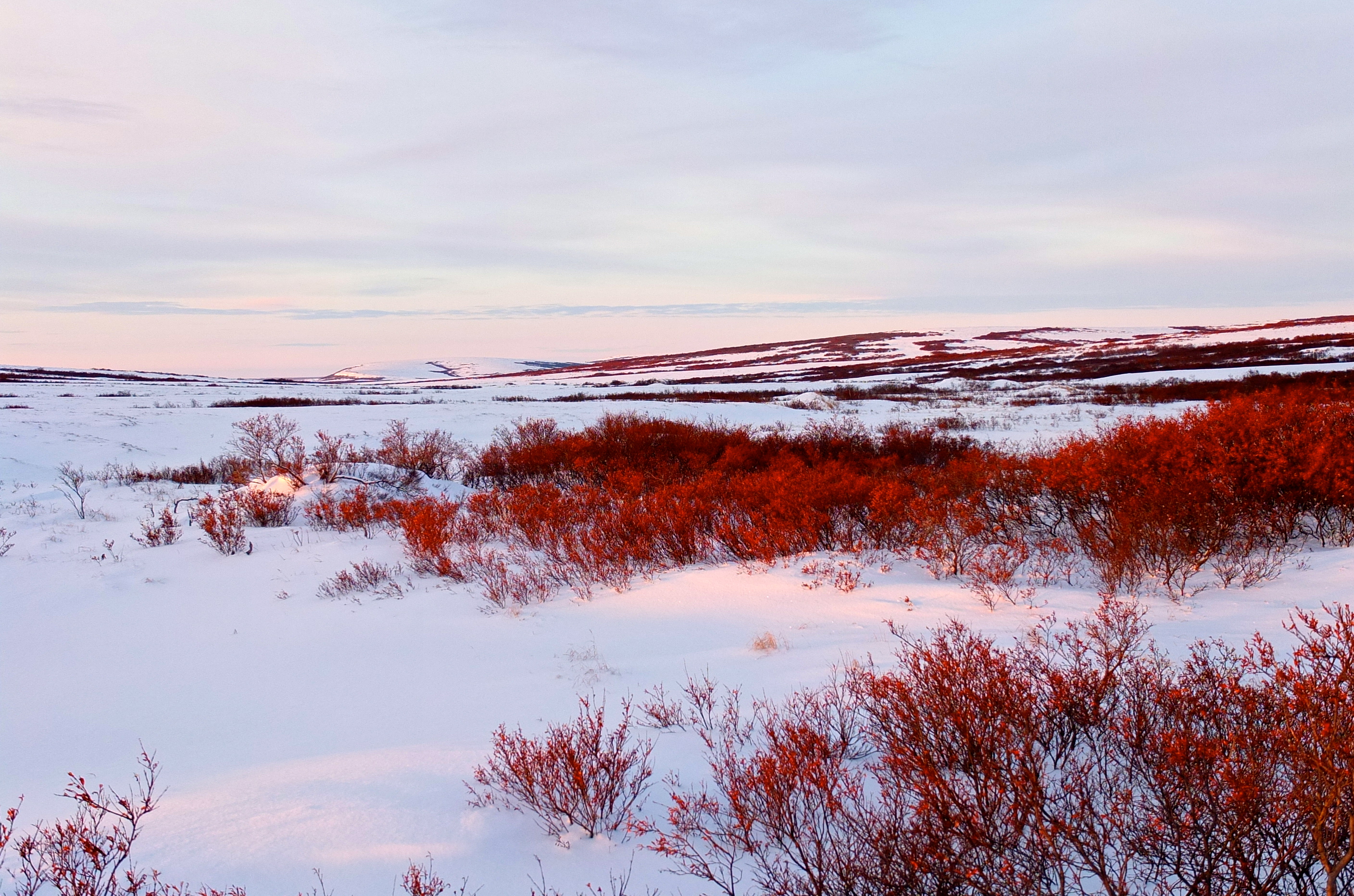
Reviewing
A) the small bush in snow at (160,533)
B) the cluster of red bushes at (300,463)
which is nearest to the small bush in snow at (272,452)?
the cluster of red bushes at (300,463)

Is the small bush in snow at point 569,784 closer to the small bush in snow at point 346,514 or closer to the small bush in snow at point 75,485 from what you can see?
the small bush in snow at point 346,514

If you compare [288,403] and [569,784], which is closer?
[569,784]

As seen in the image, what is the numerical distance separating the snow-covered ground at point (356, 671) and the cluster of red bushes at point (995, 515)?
295mm

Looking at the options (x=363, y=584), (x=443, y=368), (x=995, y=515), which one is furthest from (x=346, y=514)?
(x=443, y=368)

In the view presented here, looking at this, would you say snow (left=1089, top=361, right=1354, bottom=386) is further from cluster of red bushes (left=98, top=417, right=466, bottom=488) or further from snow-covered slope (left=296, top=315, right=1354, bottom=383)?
cluster of red bushes (left=98, top=417, right=466, bottom=488)

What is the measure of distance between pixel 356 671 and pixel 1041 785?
12.3 feet

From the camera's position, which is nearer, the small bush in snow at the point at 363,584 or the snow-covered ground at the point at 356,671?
the snow-covered ground at the point at 356,671

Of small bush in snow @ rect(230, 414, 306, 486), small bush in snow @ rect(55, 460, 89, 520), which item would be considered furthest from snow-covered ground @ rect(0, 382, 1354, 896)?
small bush in snow @ rect(230, 414, 306, 486)

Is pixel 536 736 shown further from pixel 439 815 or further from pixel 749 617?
pixel 749 617

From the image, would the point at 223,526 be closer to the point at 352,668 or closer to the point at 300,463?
the point at 300,463

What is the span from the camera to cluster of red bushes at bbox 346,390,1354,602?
15.9ft

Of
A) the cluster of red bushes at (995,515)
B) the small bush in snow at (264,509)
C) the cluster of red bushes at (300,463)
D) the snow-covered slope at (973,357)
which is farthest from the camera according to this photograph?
the snow-covered slope at (973,357)

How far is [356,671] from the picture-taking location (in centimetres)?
428

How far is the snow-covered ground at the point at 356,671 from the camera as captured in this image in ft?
8.14
